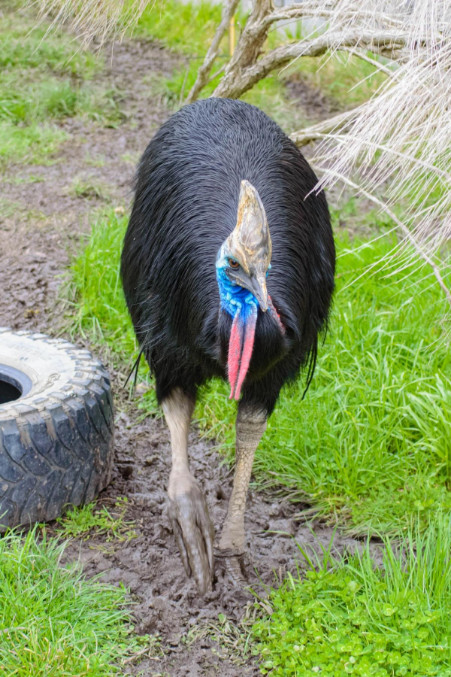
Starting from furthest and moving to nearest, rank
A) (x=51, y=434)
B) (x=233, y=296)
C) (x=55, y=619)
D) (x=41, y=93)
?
(x=41, y=93)
(x=51, y=434)
(x=55, y=619)
(x=233, y=296)

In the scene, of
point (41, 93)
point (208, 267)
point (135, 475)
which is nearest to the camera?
point (208, 267)

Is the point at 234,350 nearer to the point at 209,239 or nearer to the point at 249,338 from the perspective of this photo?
the point at 249,338

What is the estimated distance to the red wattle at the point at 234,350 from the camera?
2.19 meters

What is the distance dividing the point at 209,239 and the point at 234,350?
22.5 inches

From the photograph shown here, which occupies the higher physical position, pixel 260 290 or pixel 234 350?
pixel 260 290

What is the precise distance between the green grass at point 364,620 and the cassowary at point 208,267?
1.08ft

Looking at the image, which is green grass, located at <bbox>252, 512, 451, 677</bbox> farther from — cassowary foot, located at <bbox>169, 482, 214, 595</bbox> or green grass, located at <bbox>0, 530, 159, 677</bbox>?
green grass, located at <bbox>0, 530, 159, 677</bbox>

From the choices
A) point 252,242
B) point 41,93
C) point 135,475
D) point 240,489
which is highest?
point 252,242

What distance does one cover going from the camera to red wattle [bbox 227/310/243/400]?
2186 millimetres

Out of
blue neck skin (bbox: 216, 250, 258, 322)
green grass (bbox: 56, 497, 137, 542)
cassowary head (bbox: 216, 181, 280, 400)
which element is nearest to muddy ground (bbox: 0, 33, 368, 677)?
green grass (bbox: 56, 497, 137, 542)

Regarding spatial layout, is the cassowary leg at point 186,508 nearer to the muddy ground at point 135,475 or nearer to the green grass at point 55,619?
the muddy ground at point 135,475

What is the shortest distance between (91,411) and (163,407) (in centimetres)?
26

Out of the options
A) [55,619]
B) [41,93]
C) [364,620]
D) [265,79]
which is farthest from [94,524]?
[265,79]

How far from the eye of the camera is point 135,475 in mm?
3379
